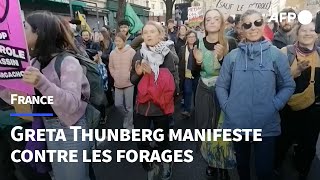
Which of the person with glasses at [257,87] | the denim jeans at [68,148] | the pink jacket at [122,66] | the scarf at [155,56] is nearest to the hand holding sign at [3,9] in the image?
the denim jeans at [68,148]

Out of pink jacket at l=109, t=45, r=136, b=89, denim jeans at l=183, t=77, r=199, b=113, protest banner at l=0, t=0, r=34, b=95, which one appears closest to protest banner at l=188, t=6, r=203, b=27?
denim jeans at l=183, t=77, r=199, b=113

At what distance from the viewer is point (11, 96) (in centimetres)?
251

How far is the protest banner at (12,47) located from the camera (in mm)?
2229

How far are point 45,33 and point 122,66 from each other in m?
3.39

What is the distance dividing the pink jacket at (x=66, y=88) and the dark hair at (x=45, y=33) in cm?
5

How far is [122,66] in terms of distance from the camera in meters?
5.77

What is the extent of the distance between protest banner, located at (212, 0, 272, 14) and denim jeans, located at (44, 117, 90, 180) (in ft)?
15.4

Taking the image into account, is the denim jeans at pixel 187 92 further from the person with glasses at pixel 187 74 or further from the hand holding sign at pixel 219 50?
the hand holding sign at pixel 219 50

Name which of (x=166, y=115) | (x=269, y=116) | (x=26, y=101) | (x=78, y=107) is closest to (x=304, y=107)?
(x=269, y=116)

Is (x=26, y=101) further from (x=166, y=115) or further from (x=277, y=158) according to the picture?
(x=277, y=158)

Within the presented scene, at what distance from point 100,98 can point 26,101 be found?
0.53 meters

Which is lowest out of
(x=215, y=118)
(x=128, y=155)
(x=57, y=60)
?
(x=128, y=155)

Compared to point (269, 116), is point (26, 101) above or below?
above

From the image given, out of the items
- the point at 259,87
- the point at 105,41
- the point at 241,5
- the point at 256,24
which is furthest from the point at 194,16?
the point at 259,87
